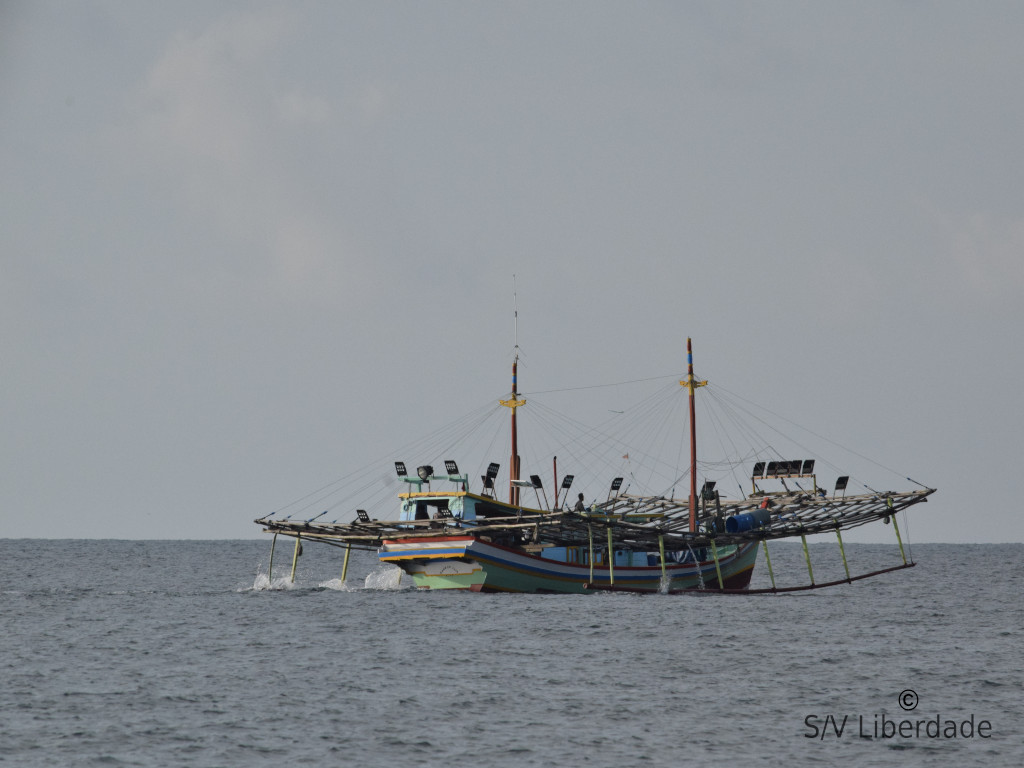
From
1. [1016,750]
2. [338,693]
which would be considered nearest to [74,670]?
[338,693]

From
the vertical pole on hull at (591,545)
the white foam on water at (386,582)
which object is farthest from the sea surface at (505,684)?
the white foam on water at (386,582)

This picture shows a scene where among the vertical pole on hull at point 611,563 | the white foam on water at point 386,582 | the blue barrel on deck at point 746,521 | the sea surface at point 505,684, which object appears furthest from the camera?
the white foam on water at point 386,582

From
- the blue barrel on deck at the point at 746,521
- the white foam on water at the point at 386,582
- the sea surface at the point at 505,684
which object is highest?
the blue barrel on deck at the point at 746,521

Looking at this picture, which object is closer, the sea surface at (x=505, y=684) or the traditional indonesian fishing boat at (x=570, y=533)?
the sea surface at (x=505, y=684)

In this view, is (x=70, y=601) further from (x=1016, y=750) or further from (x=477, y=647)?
(x=1016, y=750)

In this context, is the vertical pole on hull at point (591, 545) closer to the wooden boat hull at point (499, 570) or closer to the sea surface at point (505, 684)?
the wooden boat hull at point (499, 570)

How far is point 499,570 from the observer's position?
189 feet

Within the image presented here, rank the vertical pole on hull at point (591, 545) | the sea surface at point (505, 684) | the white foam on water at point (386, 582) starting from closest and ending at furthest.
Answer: the sea surface at point (505, 684)
the vertical pole on hull at point (591, 545)
the white foam on water at point (386, 582)

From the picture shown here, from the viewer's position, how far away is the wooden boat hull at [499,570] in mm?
56500

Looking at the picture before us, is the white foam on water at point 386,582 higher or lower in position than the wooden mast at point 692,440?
lower

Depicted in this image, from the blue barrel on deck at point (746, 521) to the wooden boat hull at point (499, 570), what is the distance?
451 cm

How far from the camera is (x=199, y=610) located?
179 feet

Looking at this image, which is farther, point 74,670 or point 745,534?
point 745,534

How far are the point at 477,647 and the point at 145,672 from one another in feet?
36.4
